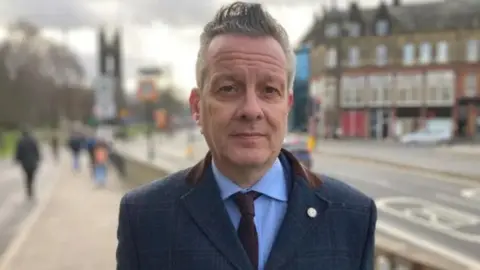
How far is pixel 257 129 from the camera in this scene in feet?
5.16

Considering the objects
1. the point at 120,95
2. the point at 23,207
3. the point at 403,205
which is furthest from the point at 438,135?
the point at 120,95

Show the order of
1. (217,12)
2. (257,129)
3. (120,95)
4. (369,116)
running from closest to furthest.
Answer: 1. (257,129)
2. (217,12)
3. (369,116)
4. (120,95)

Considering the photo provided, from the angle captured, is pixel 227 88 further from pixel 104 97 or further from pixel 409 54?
pixel 104 97

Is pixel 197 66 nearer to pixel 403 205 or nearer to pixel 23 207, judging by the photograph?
pixel 403 205

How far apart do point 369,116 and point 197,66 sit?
1046cm

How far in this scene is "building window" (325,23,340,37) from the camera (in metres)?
6.50

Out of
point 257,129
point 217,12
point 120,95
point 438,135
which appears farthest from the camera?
point 120,95

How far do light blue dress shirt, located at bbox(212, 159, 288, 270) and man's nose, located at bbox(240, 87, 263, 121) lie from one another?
197 millimetres

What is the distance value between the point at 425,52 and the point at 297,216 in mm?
5103

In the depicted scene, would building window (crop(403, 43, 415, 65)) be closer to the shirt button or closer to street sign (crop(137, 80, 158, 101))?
the shirt button

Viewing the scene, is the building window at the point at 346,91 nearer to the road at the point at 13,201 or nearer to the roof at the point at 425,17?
the roof at the point at 425,17

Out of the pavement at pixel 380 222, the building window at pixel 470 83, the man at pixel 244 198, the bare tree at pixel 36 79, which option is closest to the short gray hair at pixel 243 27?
the man at pixel 244 198

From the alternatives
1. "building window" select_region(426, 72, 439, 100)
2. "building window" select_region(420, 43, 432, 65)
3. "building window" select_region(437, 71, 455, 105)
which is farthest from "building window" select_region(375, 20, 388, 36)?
"building window" select_region(426, 72, 439, 100)

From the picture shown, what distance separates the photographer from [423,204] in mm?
7797
